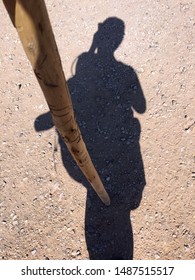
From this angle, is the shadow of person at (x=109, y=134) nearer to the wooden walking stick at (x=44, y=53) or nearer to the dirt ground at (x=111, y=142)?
the dirt ground at (x=111, y=142)

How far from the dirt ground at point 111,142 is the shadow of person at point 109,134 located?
14mm

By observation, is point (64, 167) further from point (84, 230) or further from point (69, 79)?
point (69, 79)

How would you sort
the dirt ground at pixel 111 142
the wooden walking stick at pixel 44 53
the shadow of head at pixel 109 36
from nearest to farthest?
the wooden walking stick at pixel 44 53 → the dirt ground at pixel 111 142 → the shadow of head at pixel 109 36

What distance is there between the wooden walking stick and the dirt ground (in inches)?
73.8

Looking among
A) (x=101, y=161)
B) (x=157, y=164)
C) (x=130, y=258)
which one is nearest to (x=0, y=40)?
(x=101, y=161)

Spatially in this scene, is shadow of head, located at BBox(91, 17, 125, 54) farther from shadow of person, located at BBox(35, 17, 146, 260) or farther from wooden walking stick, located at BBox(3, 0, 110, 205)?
wooden walking stick, located at BBox(3, 0, 110, 205)

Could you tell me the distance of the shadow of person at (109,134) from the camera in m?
3.81

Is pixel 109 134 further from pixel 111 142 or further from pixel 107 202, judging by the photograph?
pixel 107 202

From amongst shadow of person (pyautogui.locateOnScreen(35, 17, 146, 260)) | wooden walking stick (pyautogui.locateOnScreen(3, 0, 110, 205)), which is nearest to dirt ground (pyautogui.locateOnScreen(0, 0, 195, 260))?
shadow of person (pyautogui.locateOnScreen(35, 17, 146, 260))

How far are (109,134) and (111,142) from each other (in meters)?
0.13

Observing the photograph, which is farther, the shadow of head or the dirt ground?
the shadow of head

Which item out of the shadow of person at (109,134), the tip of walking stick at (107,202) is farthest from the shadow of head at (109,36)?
the tip of walking stick at (107,202)

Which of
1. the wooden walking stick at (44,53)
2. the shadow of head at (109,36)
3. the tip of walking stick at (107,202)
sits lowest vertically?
the tip of walking stick at (107,202)

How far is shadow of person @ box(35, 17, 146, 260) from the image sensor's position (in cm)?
381
